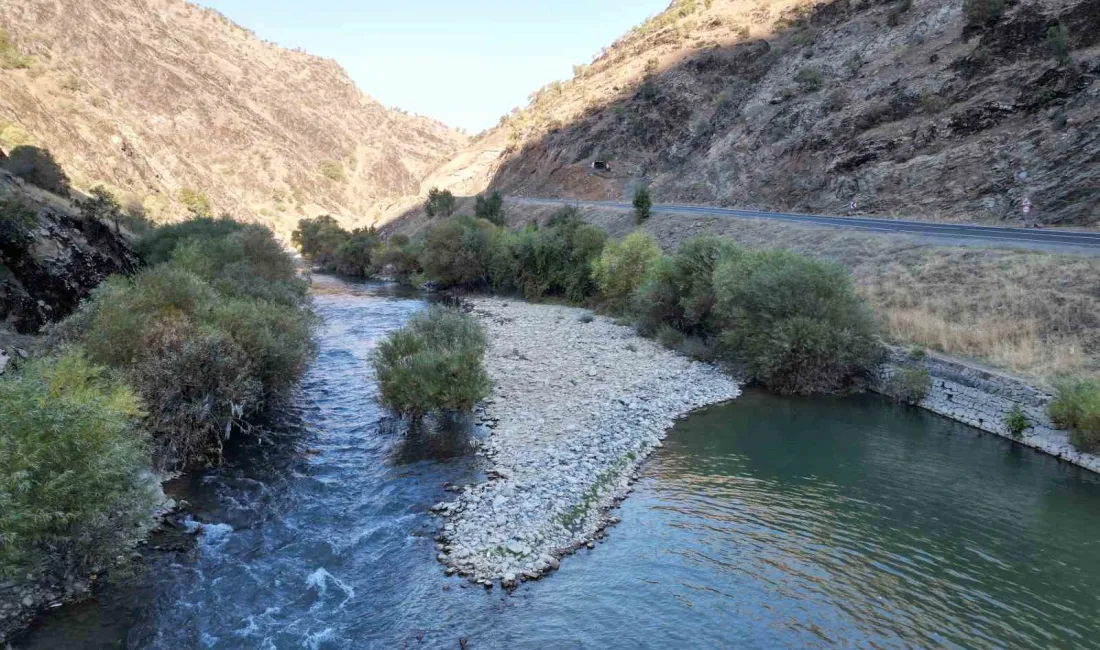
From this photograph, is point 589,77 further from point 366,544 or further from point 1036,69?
point 366,544

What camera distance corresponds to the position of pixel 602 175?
73.0m

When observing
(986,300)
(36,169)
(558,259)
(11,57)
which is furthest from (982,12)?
(11,57)

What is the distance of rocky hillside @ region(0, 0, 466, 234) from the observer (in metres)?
70.9

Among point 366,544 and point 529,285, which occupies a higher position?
point 529,285

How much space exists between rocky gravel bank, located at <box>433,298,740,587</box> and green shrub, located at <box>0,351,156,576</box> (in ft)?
20.1

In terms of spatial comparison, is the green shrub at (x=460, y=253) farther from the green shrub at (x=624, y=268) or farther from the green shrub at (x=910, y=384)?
the green shrub at (x=910, y=384)

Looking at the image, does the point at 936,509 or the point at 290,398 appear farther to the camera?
the point at 290,398

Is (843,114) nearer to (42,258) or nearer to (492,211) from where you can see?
(492,211)

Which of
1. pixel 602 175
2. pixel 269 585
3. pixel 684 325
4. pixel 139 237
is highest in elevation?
pixel 602 175

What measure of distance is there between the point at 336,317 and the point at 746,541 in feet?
116

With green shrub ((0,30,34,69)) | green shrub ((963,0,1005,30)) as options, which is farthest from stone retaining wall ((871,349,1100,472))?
green shrub ((0,30,34,69))

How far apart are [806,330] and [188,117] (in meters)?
135

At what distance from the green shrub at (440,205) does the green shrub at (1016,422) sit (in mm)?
69032

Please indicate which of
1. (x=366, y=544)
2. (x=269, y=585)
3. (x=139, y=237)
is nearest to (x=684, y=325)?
(x=366, y=544)
